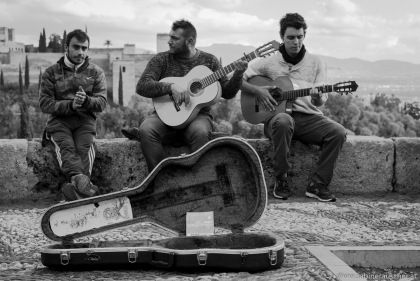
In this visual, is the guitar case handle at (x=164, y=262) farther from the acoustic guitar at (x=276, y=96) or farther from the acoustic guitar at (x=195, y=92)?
the acoustic guitar at (x=276, y=96)

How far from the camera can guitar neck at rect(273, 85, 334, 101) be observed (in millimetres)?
5306

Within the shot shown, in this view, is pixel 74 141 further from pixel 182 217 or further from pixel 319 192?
pixel 319 192

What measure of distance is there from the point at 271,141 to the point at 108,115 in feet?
205

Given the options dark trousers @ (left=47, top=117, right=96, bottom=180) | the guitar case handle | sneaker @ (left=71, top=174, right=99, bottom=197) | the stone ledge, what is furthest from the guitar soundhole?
the guitar case handle

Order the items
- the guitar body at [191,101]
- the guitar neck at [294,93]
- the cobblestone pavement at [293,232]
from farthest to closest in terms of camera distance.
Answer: the guitar neck at [294,93] < the guitar body at [191,101] < the cobblestone pavement at [293,232]

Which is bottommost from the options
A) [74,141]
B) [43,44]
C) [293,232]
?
[293,232]

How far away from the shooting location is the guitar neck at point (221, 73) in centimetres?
500

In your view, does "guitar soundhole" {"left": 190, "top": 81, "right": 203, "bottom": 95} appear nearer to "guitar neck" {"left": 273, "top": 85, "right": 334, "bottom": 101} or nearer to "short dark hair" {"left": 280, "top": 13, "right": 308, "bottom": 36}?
"guitar neck" {"left": 273, "top": 85, "right": 334, "bottom": 101}

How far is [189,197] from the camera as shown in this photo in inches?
152

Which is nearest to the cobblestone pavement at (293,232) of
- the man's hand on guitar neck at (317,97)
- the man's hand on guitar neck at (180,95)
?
the man's hand on guitar neck at (317,97)

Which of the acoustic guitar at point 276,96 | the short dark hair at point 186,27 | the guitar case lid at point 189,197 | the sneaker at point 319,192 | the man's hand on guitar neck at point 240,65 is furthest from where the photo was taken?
the sneaker at point 319,192

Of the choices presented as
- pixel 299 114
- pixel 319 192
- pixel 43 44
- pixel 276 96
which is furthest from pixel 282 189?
pixel 43 44

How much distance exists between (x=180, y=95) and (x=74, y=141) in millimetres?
925

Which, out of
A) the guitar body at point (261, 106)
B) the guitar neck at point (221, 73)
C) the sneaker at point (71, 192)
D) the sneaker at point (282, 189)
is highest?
the guitar neck at point (221, 73)
